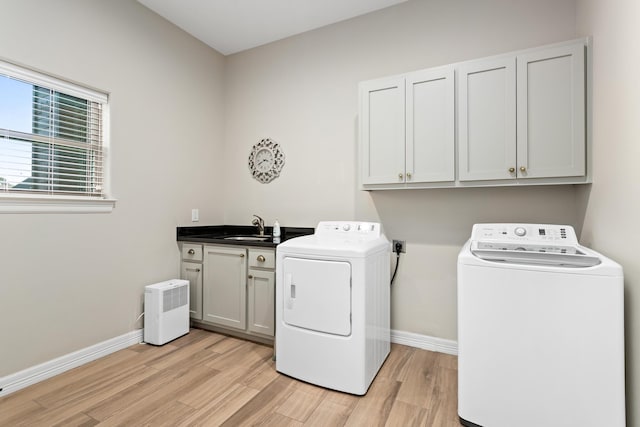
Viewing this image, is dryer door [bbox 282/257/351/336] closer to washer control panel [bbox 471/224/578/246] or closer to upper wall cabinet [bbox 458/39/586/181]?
washer control panel [bbox 471/224/578/246]

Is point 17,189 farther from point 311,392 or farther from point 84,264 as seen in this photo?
point 311,392

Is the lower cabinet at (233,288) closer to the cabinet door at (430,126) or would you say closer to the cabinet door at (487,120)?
the cabinet door at (430,126)

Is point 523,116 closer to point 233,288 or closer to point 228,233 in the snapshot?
point 233,288

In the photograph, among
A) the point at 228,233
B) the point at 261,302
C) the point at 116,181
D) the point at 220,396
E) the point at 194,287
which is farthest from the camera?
the point at 228,233

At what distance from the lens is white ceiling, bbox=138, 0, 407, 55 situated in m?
2.64

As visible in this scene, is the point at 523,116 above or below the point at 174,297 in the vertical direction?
above

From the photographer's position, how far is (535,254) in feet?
5.01

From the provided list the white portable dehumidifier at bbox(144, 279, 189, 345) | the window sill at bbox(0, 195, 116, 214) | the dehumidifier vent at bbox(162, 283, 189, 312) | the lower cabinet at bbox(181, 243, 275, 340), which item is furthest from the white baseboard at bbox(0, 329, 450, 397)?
the window sill at bbox(0, 195, 116, 214)

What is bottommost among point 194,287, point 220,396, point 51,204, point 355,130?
point 220,396

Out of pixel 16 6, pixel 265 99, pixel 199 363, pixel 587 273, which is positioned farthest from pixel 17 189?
pixel 587 273

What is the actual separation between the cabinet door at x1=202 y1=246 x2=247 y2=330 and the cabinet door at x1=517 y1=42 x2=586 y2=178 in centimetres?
220

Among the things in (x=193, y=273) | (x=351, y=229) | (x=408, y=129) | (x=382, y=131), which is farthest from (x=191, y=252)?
(x=408, y=129)

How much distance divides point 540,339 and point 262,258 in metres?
1.88

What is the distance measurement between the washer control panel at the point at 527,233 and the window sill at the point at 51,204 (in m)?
2.66
